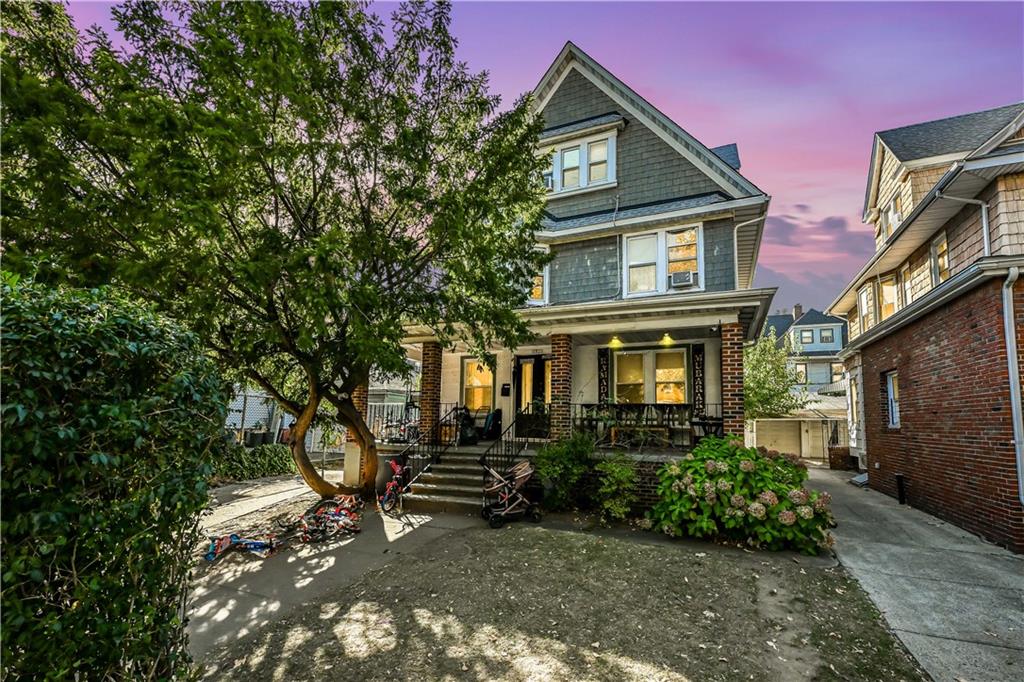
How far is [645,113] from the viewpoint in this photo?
11.3 m

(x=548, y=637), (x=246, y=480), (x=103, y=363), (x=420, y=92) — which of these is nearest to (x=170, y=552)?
(x=103, y=363)

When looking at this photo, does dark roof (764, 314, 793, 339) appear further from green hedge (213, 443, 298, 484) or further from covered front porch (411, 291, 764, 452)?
green hedge (213, 443, 298, 484)

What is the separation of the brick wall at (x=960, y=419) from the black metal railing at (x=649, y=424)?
3910 mm

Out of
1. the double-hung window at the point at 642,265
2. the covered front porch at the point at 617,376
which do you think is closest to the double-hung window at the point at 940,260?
the covered front porch at the point at 617,376

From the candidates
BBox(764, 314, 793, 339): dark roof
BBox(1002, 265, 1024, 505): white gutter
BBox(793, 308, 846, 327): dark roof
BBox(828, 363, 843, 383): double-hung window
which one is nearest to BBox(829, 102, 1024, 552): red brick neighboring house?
BBox(1002, 265, 1024, 505): white gutter

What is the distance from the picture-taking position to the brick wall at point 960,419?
691 centimetres

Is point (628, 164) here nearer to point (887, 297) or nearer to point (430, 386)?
point (430, 386)

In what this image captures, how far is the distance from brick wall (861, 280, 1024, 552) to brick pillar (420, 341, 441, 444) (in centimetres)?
1014

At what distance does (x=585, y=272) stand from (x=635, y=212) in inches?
74.6

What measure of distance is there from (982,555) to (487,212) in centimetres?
898

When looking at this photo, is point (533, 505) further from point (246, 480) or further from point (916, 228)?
point (916, 228)

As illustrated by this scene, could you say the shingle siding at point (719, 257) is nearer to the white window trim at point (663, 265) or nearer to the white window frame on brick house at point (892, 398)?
the white window trim at point (663, 265)

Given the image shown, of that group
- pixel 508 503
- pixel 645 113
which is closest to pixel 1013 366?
pixel 508 503

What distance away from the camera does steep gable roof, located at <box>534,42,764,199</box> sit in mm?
10205
